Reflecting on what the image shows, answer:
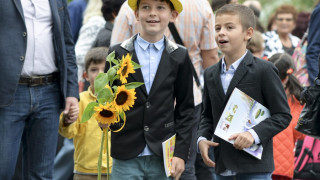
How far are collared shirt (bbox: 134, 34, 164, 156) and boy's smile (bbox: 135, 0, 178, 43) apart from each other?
50 millimetres

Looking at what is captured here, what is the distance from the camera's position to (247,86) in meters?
4.60

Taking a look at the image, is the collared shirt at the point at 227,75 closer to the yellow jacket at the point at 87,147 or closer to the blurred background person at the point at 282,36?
the yellow jacket at the point at 87,147

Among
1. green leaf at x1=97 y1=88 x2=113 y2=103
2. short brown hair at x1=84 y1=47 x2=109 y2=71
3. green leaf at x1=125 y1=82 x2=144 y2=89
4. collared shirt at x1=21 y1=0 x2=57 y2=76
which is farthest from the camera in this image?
short brown hair at x1=84 y1=47 x2=109 y2=71

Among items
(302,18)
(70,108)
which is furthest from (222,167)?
(302,18)

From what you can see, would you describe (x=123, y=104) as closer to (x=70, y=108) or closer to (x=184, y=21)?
(x=70, y=108)

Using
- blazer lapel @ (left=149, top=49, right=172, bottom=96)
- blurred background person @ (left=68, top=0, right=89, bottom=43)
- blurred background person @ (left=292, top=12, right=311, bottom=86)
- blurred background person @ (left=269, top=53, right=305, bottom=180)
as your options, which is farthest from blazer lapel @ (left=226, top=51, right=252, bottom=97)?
blurred background person @ (left=68, top=0, right=89, bottom=43)

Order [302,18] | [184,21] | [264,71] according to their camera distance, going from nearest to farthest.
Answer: [264,71] < [184,21] < [302,18]

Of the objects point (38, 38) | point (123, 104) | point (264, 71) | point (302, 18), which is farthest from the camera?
point (302, 18)

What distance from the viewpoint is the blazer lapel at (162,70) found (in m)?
4.65

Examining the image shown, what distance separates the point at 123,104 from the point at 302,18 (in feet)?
21.6

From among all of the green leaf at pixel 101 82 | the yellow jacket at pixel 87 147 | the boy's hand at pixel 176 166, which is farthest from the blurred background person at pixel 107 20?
the green leaf at pixel 101 82

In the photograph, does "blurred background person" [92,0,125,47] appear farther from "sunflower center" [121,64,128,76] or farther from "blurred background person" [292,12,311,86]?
"sunflower center" [121,64,128,76]

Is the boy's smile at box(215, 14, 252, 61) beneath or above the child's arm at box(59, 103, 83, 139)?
above

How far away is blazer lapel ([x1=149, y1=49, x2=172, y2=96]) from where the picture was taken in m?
4.65
